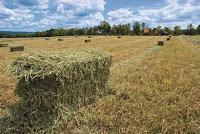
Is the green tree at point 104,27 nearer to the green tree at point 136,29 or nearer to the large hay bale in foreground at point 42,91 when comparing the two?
the green tree at point 136,29

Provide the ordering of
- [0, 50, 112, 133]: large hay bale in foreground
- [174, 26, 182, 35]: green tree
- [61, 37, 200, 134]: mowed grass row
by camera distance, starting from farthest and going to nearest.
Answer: [174, 26, 182, 35]: green tree → [61, 37, 200, 134]: mowed grass row → [0, 50, 112, 133]: large hay bale in foreground

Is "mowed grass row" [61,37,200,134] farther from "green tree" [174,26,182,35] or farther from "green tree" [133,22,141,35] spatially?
"green tree" [174,26,182,35]

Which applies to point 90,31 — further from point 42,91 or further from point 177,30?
point 42,91

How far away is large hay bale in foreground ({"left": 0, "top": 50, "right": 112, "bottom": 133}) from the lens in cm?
289

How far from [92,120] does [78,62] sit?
1.37 m

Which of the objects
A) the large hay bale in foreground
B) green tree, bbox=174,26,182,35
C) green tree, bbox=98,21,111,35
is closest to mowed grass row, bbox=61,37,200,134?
the large hay bale in foreground

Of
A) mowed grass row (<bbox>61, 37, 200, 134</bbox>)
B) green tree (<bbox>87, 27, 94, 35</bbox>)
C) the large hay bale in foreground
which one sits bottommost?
mowed grass row (<bbox>61, 37, 200, 134</bbox>)

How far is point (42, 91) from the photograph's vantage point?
2.94 m

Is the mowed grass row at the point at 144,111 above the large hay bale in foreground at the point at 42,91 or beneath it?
beneath

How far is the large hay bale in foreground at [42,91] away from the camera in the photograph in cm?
289

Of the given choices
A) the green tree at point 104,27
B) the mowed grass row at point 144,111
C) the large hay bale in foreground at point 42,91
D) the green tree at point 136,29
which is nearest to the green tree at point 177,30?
the green tree at point 136,29

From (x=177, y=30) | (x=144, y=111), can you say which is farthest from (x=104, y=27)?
(x=144, y=111)

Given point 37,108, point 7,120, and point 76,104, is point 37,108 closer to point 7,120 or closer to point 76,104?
point 7,120

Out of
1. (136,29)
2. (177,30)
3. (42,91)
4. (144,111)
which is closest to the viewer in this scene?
(42,91)
